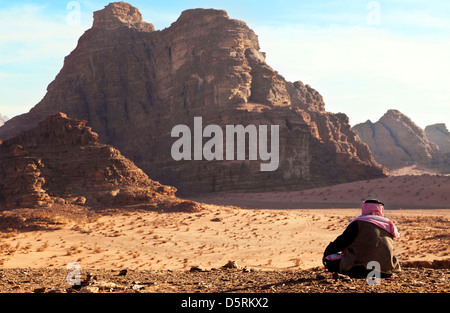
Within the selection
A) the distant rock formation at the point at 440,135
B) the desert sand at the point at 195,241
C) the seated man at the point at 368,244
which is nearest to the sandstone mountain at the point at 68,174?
the desert sand at the point at 195,241

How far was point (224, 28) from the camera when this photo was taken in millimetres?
64812

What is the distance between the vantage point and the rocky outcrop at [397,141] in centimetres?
10012

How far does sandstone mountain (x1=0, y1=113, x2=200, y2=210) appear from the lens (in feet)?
93.5

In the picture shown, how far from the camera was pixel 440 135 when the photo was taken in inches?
4892

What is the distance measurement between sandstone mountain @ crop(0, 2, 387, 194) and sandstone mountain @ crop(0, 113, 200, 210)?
2444cm

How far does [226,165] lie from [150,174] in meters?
12.6

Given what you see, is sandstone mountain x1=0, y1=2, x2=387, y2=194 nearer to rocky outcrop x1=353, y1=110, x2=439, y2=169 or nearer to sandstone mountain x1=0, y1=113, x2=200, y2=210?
sandstone mountain x1=0, y1=113, x2=200, y2=210

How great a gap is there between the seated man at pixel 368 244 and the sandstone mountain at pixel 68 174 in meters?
24.2

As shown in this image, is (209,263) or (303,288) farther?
(209,263)

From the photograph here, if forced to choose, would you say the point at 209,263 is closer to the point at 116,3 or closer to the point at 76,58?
the point at 76,58

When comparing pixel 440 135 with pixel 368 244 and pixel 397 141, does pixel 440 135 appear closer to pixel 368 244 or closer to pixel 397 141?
pixel 397 141

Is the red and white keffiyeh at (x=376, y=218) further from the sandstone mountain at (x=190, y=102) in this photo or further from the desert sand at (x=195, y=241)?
the sandstone mountain at (x=190, y=102)

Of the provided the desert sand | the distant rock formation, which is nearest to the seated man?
the desert sand

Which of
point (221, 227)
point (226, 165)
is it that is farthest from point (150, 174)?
point (221, 227)
